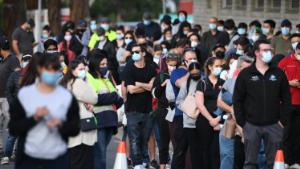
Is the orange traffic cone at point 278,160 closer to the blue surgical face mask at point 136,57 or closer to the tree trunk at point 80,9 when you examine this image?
the blue surgical face mask at point 136,57

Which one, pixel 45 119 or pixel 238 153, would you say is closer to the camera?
pixel 45 119

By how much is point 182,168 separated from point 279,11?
10391 mm

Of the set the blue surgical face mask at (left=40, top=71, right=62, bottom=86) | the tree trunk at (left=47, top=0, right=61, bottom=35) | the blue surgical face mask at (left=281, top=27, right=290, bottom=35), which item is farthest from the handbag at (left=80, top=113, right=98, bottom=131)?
the tree trunk at (left=47, top=0, right=61, bottom=35)

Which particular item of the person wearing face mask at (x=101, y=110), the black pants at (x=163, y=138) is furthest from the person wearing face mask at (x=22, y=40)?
the person wearing face mask at (x=101, y=110)

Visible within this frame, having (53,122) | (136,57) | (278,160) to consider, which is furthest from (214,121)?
(53,122)

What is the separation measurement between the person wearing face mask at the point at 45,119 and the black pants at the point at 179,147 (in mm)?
5320

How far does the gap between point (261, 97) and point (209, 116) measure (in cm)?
147

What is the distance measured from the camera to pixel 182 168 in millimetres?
14805

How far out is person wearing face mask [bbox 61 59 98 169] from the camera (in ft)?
41.2

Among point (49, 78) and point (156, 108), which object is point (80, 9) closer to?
point (156, 108)

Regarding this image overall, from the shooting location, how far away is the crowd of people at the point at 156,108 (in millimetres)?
9203

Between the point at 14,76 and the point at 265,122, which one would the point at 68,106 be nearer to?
the point at 265,122

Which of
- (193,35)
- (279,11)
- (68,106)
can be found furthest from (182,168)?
(279,11)

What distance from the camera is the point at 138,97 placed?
15852 mm
